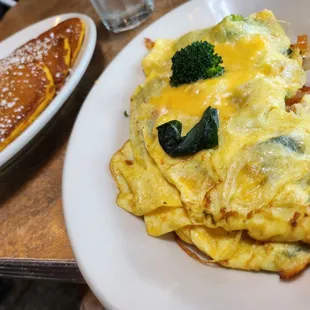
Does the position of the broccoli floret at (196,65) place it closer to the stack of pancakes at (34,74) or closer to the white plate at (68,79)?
the white plate at (68,79)

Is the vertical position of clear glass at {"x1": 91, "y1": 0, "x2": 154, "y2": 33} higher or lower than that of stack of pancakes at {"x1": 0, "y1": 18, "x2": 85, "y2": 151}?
lower

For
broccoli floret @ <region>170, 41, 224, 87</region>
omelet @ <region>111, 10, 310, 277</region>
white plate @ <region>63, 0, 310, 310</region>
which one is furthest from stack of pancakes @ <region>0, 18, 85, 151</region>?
broccoli floret @ <region>170, 41, 224, 87</region>

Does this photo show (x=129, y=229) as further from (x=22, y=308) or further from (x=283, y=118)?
(x=22, y=308)

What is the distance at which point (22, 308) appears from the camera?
2756mm

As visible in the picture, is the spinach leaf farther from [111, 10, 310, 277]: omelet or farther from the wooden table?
the wooden table

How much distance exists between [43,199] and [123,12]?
3.77 feet

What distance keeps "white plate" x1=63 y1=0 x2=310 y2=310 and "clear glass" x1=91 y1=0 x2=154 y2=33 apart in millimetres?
451

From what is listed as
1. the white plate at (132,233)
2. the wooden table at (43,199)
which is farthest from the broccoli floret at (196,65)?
the wooden table at (43,199)

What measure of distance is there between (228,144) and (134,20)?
55.2 inches

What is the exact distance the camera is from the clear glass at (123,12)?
2.38 metres

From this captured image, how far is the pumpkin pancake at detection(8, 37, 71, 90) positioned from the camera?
82.0 inches

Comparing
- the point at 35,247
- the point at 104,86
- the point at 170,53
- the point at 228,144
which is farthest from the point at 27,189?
the point at 228,144

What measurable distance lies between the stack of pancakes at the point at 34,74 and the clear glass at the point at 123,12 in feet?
0.67

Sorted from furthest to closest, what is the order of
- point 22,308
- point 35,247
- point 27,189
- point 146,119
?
point 22,308 < point 27,189 < point 35,247 < point 146,119
